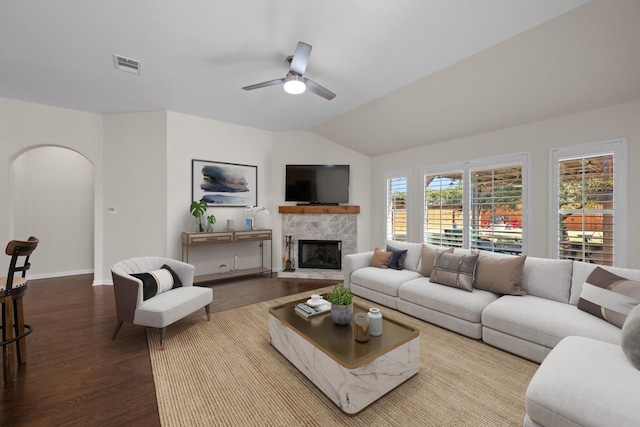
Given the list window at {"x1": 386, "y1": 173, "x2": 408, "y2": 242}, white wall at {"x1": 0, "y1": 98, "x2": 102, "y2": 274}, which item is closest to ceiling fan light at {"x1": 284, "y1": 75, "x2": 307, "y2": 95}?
window at {"x1": 386, "y1": 173, "x2": 408, "y2": 242}

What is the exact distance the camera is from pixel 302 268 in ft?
18.3

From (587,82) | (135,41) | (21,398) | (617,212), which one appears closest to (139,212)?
(135,41)

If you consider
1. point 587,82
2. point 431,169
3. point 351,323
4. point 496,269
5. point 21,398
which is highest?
point 587,82

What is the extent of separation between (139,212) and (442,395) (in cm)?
502

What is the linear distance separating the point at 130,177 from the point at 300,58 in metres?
3.78

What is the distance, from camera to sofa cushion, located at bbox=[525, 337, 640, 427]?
123 cm

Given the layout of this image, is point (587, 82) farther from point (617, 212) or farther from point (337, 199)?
point (337, 199)

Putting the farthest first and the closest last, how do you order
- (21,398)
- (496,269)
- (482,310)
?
(496,269) < (482,310) < (21,398)

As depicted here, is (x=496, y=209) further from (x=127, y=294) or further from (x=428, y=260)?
(x=127, y=294)

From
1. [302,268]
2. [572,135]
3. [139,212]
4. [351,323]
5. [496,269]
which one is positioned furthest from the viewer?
[302,268]

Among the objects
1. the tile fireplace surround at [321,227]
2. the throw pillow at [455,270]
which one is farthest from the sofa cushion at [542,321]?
the tile fireplace surround at [321,227]

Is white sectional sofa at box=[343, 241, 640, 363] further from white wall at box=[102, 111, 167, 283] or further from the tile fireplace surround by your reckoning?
white wall at box=[102, 111, 167, 283]

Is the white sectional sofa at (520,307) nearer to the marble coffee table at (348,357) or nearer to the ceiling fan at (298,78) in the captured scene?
the marble coffee table at (348,357)

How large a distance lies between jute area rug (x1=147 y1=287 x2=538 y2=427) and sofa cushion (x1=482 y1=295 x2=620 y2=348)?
247 mm
